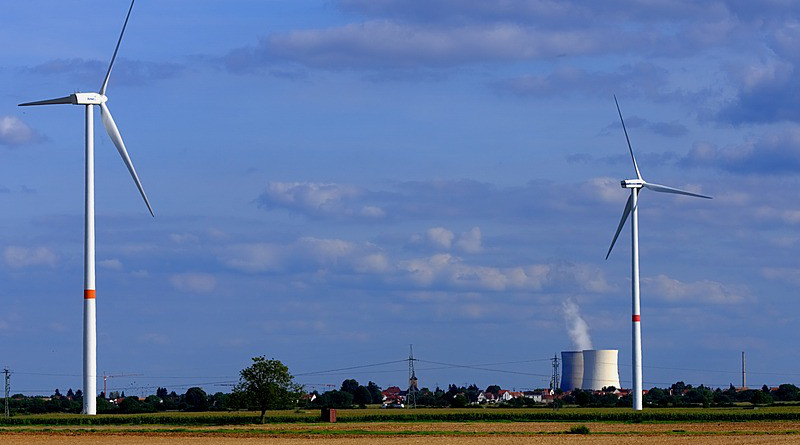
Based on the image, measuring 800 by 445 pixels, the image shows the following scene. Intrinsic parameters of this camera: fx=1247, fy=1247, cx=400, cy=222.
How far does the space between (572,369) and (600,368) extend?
28.9ft

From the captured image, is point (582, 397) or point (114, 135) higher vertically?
point (114, 135)

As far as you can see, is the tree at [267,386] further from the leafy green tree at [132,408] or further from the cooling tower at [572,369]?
the cooling tower at [572,369]

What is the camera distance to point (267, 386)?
110500mm

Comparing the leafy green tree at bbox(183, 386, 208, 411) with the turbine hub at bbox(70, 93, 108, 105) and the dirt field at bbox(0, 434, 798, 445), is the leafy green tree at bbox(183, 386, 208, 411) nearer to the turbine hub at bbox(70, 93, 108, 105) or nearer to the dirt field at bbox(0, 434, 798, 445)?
the turbine hub at bbox(70, 93, 108, 105)

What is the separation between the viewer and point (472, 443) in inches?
2958

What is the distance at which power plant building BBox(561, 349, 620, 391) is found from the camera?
179 meters

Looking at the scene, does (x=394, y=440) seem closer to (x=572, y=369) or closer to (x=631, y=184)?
(x=631, y=184)

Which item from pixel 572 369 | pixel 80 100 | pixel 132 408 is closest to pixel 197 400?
pixel 132 408

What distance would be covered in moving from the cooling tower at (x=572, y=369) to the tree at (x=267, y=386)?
81.5 m

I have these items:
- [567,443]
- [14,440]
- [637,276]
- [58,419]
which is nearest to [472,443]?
[567,443]

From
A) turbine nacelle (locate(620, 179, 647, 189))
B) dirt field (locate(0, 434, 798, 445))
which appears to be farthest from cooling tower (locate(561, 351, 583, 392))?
dirt field (locate(0, 434, 798, 445))

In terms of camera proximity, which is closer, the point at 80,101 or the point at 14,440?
the point at 14,440

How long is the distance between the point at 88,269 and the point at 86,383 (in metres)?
8.15

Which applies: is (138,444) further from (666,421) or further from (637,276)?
(637,276)
